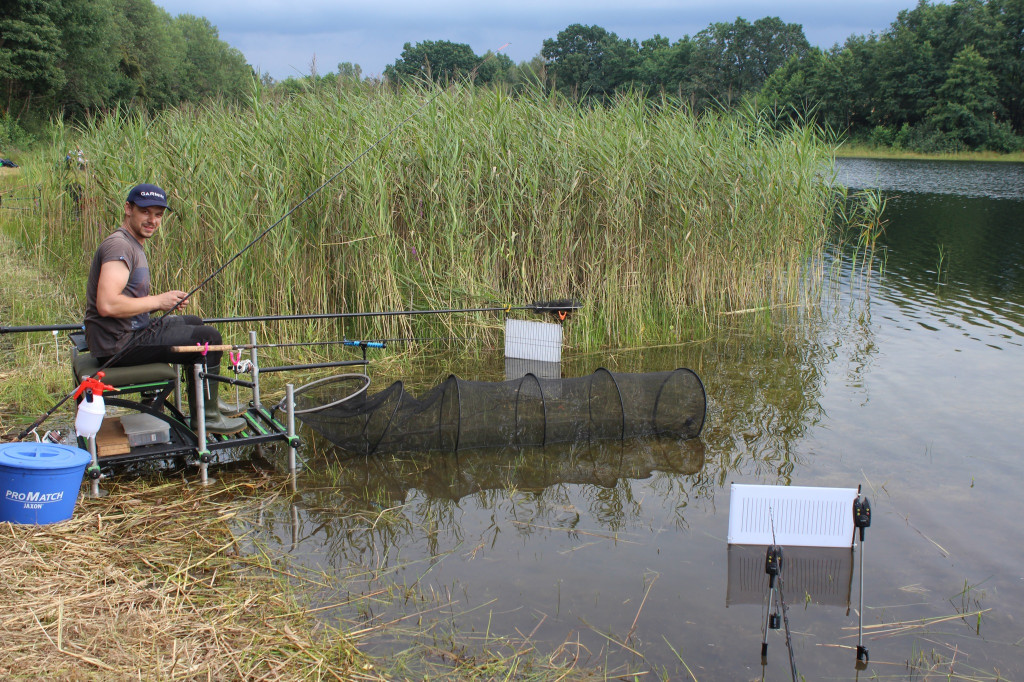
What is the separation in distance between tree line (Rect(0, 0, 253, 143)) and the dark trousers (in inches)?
785

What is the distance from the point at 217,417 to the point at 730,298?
6.37 meters

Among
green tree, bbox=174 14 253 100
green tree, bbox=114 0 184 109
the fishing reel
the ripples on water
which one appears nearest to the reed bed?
the fishing reel

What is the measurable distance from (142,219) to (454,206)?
3.50 m

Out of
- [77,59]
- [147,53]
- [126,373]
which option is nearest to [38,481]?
[126,373]

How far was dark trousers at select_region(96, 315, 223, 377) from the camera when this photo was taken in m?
4.33

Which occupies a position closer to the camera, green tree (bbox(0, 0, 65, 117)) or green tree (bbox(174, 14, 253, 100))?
green tree (bbox(0, 0, 65, 117))

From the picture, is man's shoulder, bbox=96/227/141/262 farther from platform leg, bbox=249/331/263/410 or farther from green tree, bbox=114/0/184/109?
green tree, bbox=114/0/184/109

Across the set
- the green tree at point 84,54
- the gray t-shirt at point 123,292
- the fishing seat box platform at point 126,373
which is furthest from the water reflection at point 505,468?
the green tree at point 84,54

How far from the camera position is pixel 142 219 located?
14.0ft

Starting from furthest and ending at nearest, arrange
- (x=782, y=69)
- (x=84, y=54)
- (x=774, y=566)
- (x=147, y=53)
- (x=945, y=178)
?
1. (x=782, y=69)
2. (x=147, y=53)
3. (x=84, y=54)
4. (x=945, y=178)
5. (x=774, y=566)

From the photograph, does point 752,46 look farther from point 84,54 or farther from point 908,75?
point 84,54

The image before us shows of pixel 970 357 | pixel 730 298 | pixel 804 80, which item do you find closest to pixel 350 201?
pixel 730 298

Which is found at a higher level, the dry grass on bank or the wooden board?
the wooden board

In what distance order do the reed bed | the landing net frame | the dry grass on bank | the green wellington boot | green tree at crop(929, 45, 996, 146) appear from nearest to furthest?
1. the dry grass on bank
2. the green wellington boot
3. the landing net frame
4. the reed bed
5. green tree at crop(929, 45, 996, 146)
